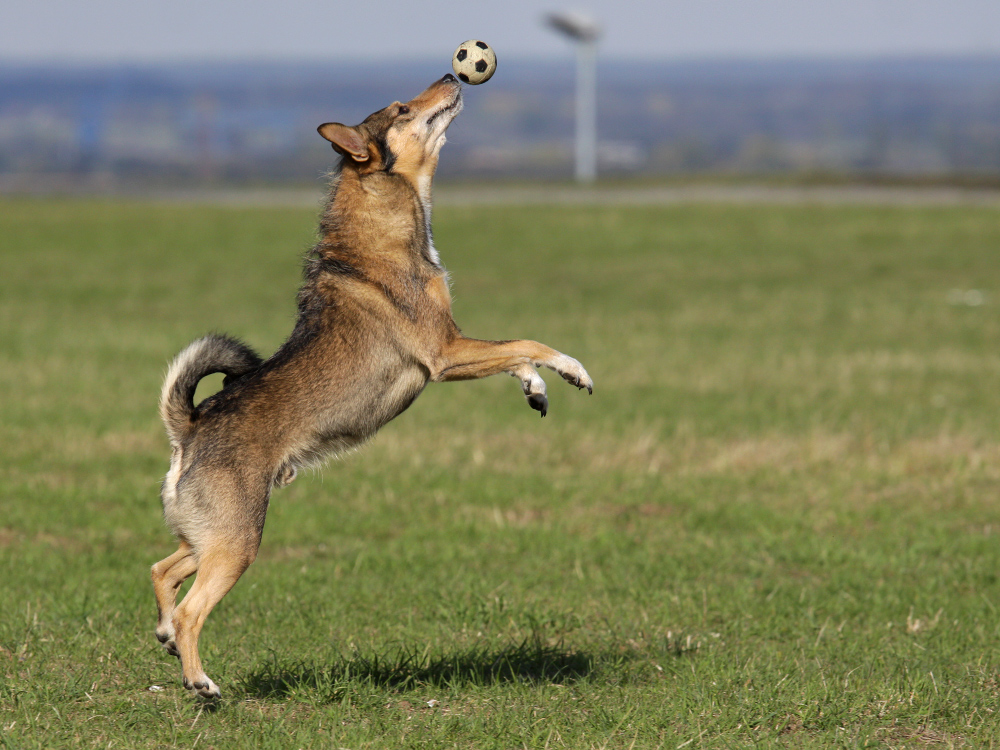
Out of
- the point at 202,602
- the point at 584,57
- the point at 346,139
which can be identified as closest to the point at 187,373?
the point at 202,602

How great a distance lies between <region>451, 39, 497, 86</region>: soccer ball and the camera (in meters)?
5.89

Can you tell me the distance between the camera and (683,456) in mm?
10602

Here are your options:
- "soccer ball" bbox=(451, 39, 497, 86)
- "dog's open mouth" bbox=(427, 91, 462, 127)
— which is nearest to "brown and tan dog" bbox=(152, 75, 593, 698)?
"dog's open mouth" bbox=(427, 91, 462, 127)

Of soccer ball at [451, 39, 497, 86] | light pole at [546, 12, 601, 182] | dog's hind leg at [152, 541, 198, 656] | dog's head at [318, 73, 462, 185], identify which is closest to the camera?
dog's hind leg at [152, 541, 198, 656]

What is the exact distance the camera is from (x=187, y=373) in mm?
5223

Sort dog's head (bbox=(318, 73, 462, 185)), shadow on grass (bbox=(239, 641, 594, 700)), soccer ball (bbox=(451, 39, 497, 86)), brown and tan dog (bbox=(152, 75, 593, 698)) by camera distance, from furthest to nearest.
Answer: soccer ball (bbox=(451, 39, 497, 86)), dog's head (bbox=(318, 73, 462, 185)), shadow on grass (bbox=(239, 641, 594, 700)), brown and tan dog (bbox=(152, 75, 593, 698))

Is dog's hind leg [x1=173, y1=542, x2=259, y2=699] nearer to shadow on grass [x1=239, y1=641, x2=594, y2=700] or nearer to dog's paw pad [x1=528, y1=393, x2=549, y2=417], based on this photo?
shadow on grass [x1=239, y1=641, x2=594, y2=700]

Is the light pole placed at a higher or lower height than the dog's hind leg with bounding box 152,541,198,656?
higher

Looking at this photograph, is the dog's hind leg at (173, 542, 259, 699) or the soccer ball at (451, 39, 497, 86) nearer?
the dog's hind leg at (173, 542, 259, 699)

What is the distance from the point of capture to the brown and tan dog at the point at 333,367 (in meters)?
4.93

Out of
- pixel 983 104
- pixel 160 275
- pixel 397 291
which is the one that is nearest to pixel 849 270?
pixel 160 275

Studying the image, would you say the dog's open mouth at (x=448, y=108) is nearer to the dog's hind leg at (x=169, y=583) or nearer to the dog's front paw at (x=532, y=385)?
the dog's front paw at (x=532, y=385)

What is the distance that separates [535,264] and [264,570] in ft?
70.0

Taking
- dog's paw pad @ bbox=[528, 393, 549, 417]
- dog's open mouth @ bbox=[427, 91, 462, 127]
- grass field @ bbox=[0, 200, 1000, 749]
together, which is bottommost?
grass field @ bbox=[0, 200, 1000, 749]
